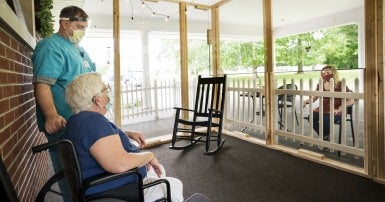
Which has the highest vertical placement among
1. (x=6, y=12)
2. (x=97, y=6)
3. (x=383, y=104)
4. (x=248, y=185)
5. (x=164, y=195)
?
(x=97, y=6)

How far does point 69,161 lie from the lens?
3.40 ft

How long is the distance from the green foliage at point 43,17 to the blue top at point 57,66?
1.35 metres

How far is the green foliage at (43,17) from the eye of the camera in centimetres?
268

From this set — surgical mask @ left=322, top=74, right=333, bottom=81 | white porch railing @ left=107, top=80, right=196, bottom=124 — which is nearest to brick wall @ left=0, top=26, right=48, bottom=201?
surgical mask @ left=322, top=74, right=333, bottom=81

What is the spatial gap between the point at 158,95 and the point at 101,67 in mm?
1841

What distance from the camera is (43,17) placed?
9.05 feet

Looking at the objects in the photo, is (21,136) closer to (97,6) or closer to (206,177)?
(206,177)

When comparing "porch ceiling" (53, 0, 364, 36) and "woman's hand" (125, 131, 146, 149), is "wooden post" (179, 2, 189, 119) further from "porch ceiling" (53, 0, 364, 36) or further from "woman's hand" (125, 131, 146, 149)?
"woman's hand" (125, 131, 146, 149)

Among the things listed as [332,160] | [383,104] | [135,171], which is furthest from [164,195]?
[332,160]

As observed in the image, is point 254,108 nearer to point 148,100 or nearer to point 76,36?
point 148,100

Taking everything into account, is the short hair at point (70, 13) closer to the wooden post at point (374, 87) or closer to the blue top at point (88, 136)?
the blue top at point (88, 136)

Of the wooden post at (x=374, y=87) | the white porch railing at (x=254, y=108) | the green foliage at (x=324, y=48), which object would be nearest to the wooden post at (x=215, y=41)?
the white porch railing at (x=254, y=108)

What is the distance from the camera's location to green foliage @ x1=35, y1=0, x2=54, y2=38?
8.80 feet

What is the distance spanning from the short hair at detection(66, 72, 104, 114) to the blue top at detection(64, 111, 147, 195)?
0.07 m
